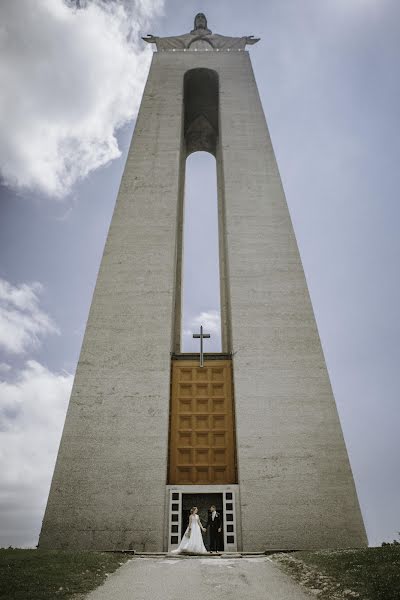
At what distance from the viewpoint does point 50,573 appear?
595 cm

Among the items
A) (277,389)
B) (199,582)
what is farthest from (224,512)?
(199,582)

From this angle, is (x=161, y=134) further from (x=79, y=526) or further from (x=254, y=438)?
(x=79, y=526)

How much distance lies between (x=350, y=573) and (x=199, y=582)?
6.96 ft

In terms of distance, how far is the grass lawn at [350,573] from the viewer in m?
4.87

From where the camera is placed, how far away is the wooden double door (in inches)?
459

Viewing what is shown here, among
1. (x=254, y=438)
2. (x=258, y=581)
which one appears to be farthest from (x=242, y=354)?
(x=258, y=581)

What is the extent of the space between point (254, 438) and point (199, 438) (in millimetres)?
1734

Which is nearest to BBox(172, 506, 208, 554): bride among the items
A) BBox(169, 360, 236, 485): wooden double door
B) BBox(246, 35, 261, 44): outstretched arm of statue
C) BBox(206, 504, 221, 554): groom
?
BBox(206, 504, 221, 554): groom

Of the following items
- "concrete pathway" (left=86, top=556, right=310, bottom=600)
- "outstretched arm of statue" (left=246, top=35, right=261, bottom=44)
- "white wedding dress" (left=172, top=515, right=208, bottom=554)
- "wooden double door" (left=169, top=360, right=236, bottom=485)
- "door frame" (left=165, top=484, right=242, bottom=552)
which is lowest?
"concrete pathway" (left=86, top=556, right=310, bottom=600)

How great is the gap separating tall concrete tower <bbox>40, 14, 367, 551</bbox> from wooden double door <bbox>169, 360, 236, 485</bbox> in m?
0.03

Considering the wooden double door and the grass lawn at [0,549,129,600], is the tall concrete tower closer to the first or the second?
the wooden double door

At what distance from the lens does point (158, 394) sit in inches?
469

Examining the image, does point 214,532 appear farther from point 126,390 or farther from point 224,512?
point 126,390

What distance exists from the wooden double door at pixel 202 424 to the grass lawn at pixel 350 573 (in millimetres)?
4400
